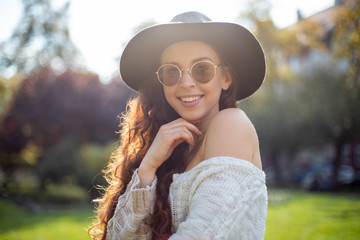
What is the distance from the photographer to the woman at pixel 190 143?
1555 mm

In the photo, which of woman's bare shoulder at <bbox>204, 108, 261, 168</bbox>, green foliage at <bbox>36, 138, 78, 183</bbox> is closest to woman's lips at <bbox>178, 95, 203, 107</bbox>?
woman's bare shoulder at <bbox>204, 108, 261, 168</bbox>

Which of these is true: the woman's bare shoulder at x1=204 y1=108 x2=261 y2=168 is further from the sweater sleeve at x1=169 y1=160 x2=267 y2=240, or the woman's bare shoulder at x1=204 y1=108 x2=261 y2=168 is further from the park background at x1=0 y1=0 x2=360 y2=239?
the park background at x1=0 y1=0 x2=360 y2=239

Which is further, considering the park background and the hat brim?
the park background

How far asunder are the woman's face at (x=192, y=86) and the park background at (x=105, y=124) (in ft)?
19.1

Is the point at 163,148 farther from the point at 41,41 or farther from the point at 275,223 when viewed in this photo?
the point at 41,41

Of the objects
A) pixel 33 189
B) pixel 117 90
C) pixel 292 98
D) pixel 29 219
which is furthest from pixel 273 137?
pixel 29 219

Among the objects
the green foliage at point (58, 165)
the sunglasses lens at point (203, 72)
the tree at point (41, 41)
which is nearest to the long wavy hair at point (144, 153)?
the sunglasses lens at point (203, 72)

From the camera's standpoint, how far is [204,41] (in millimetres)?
2064

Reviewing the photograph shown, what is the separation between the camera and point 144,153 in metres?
2.39

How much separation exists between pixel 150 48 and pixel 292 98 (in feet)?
77.3

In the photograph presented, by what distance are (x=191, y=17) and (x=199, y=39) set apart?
157 millimetres

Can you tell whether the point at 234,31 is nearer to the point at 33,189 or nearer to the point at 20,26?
the point at 33,189

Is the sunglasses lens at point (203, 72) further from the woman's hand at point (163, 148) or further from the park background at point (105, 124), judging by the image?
the park background at point (105, 124)

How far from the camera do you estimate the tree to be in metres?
25.3
